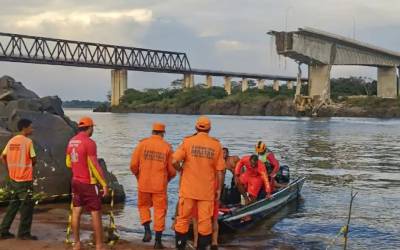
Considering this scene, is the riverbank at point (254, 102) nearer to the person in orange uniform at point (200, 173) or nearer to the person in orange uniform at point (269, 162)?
the person in orange uniform at point (269, 162)

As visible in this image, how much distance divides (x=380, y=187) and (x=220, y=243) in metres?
12.0

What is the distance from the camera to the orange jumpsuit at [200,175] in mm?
8570

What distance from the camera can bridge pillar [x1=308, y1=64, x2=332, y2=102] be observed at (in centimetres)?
10912

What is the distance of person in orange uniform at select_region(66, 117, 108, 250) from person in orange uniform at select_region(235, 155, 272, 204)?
15.7 ft

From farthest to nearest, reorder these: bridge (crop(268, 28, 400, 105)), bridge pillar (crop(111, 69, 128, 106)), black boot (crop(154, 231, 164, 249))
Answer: bridge pillar (crop(111, 69, 128, 106)), bridge (crop(268, 28, 400, 105)), black boot (crop(154, 231, 164, 249))

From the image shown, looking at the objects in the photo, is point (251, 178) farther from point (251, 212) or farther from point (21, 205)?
point (21, 205)

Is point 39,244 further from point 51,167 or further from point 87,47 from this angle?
point 87,47

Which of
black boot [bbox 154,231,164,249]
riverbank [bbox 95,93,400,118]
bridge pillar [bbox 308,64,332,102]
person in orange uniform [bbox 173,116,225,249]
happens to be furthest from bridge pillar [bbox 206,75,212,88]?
person in orange uniform [bbox 173,116,225,249]

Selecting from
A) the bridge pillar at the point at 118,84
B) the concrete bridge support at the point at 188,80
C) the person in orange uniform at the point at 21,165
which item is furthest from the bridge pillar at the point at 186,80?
the person in orange uniform at the point at 21,165

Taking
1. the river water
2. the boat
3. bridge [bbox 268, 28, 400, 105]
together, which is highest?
bridge [bbox 268, 28, 400, 105]

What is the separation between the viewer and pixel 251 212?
43.3 ft

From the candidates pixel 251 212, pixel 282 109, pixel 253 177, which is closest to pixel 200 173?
pixel 251 212

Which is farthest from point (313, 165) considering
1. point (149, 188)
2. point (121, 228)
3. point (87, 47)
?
point (87, 47)

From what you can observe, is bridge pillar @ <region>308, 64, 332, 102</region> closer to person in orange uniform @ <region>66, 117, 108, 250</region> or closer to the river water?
the river water
